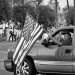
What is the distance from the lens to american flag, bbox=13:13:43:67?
8.52 m

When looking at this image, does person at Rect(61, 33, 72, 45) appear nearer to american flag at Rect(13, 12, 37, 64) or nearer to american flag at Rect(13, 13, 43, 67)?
american flag at Rect(13, 13, 43, 67)

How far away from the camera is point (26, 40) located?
8578mm

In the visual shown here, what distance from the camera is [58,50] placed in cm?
914

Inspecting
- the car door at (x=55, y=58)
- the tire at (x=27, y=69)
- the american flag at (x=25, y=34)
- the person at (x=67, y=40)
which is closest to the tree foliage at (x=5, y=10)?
the person at (x=67, y=40)

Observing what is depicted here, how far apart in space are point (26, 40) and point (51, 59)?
3.47ft

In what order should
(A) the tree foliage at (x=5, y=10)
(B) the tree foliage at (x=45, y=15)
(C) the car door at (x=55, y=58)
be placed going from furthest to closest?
1. (B) the tree foliage at (x=45, y=15)
2. (A) the tree foliage at (x=5, y=10)
3. (C) the car door at (x=55, y=58)

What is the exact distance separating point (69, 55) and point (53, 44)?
0.96 meters

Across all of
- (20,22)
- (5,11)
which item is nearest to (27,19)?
(5,11)

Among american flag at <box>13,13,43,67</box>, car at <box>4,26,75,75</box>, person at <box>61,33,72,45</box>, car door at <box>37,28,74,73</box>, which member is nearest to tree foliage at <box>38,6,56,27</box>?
person at <box>61,33,72,45</box>

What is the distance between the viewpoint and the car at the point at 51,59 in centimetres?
905

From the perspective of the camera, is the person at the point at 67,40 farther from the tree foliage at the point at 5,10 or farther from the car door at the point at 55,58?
the tree foliage at the point at 5,10

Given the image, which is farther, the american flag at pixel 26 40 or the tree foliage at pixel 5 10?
the tree foliage at pixel 5 10

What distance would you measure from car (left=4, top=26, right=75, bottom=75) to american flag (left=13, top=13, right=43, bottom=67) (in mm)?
694

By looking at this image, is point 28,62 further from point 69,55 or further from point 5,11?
point 5,11
